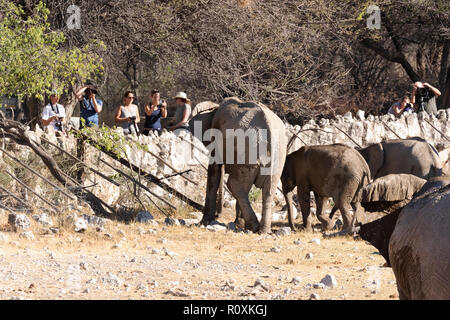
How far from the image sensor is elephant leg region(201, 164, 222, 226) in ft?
44.9

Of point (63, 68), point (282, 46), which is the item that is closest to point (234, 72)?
point (282, 46)

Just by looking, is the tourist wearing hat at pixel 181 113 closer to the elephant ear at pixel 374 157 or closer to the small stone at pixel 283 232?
the elephant ear at pixel 374 157

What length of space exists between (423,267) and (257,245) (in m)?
7.12

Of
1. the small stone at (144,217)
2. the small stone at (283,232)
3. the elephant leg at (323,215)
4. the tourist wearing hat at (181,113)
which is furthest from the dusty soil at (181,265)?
the tourist wearing hat at (181,113)

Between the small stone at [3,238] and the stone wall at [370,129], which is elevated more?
the stone wall at [370,129]

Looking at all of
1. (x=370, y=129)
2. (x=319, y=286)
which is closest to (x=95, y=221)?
(x=319, y=286)

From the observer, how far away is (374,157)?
14.8 meters

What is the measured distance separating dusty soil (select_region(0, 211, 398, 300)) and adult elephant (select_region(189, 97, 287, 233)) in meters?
0.62

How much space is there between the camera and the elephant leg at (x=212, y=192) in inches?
539

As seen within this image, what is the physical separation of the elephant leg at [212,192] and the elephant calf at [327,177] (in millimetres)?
1184

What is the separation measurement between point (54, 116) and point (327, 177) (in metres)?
4.75

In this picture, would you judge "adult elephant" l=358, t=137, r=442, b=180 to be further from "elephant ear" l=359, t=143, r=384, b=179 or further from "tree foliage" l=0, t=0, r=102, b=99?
"tree foliage" l=0, t=0, r=102, b=99

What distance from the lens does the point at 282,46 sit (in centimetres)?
1794

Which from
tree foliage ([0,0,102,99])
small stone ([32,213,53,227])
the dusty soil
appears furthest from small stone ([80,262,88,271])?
tree foliage ([0,0,102,99])
